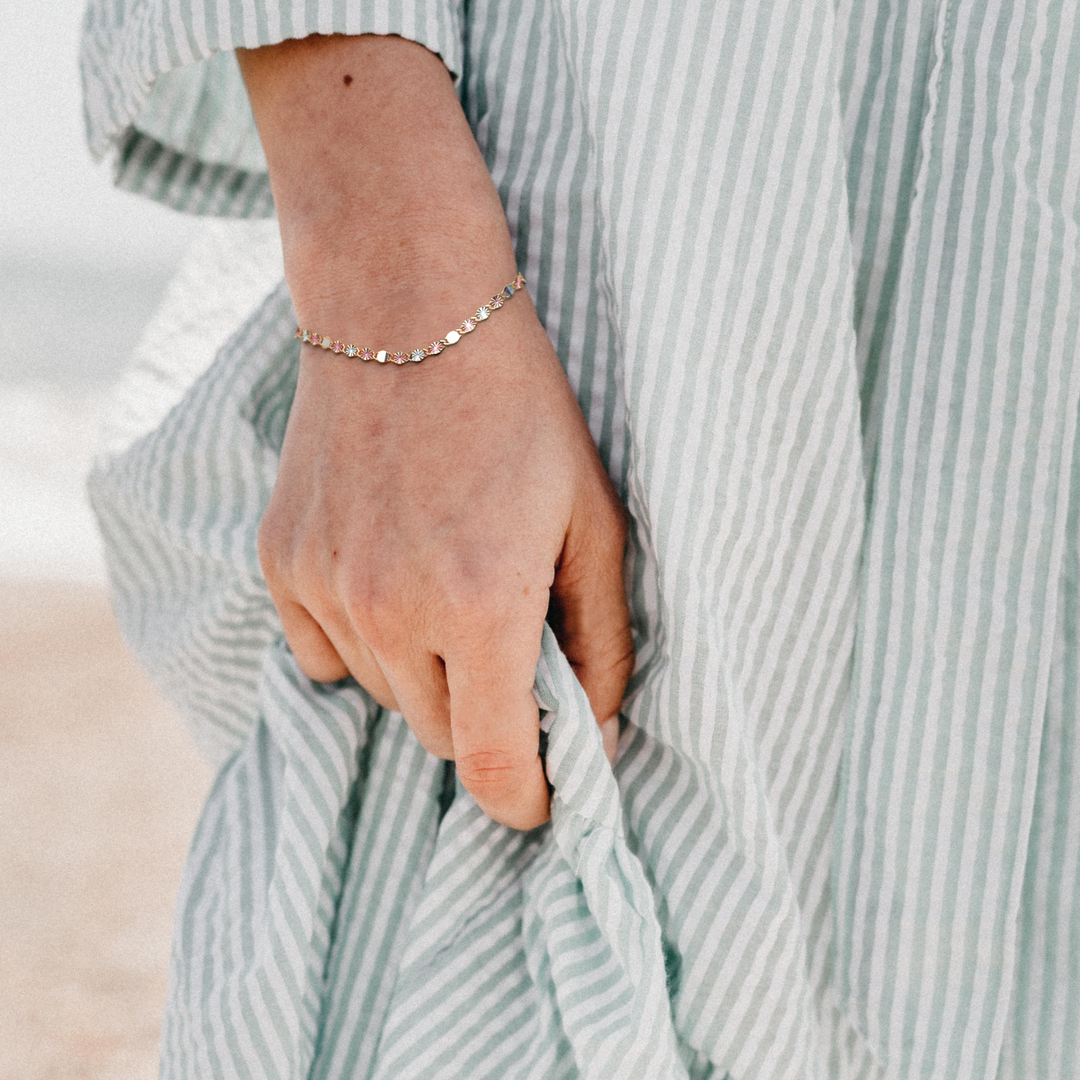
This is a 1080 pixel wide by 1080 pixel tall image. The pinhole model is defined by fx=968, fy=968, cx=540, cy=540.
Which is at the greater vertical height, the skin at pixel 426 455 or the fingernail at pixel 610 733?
the skin at pixel 426 455

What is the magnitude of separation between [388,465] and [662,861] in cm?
30

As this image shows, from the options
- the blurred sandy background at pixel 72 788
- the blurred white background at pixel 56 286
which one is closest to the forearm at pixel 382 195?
the blurred sandy background at pixel 72 788

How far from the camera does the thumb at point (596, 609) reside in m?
0.58

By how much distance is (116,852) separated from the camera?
1821mm

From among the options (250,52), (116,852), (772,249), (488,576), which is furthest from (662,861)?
(116,852)

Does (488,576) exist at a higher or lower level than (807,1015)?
higher

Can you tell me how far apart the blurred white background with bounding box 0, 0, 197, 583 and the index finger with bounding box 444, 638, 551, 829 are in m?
2.63

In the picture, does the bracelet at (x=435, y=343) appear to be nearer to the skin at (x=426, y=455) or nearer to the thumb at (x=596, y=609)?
the skin at (x=426, y=455)

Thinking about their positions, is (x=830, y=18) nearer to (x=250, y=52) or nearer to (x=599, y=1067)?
(x=250, y=52)

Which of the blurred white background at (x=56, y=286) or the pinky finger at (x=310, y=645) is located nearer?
the pinky finger at (x=310, y=645)

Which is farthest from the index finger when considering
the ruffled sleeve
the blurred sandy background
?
the blurred sandy background

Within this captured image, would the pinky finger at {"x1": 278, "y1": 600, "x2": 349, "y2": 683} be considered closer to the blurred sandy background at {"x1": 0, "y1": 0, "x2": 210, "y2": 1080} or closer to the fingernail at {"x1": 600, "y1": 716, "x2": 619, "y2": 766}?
the fingernail at {"x1": 600, "y1": 716, "x2": 619, "y2": 766}

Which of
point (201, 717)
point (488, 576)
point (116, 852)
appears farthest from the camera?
point (116, 852)

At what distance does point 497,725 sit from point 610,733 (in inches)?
4.5
